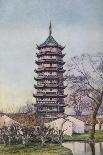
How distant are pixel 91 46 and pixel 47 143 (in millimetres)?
816

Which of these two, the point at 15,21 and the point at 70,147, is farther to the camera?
the point at 70,147

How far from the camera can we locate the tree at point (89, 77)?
2.53 m

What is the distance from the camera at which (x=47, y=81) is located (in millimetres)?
4344

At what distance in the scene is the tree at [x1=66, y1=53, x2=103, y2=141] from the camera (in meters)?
2.53

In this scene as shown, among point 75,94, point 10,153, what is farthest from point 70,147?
point 10,153

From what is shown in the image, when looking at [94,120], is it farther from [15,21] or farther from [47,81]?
[47,81]

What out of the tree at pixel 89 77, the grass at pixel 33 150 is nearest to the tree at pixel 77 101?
the tree at pixel 89 77

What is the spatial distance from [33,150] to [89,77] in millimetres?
485

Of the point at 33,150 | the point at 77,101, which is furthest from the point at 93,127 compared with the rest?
the point at 33,150

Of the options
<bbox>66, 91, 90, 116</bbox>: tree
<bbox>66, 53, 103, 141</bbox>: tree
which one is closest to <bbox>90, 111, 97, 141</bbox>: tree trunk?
<bbox>66, 53, 103, 141</bbox>: tree

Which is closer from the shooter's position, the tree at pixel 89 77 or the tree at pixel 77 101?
the tree at pixel 89 77

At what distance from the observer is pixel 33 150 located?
2.59m

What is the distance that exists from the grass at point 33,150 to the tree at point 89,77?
26cm

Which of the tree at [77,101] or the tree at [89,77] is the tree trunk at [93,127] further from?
the tree at [77,101]
